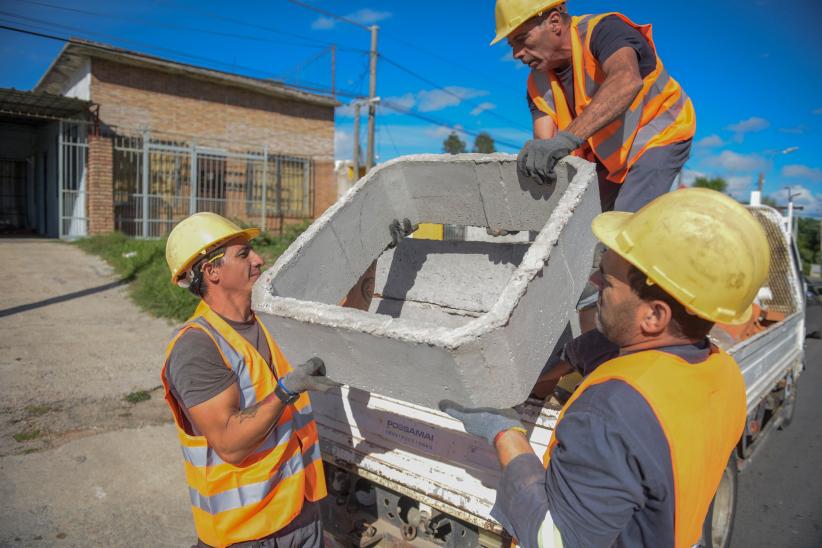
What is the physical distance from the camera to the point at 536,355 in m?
1.73

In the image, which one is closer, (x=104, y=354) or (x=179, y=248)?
(x=179, y=248)

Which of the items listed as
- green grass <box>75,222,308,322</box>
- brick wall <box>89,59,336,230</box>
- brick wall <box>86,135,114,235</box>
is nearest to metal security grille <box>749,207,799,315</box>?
green grass <box>75,222,308,322</box>

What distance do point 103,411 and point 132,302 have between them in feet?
14.2

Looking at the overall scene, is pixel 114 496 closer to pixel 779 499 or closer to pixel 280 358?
pixel 280 358

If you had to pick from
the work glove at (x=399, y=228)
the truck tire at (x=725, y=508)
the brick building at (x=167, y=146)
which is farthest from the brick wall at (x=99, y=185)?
the truck tire at (x=725, y=508)

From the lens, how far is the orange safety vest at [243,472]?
2.03 m

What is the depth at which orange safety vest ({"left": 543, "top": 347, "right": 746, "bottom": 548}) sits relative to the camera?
1.26 m

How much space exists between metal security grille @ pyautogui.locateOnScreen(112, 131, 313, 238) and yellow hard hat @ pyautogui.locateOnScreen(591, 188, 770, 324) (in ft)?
49.4

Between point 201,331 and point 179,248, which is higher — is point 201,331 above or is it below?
below

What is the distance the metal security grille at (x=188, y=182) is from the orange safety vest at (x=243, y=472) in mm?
13821

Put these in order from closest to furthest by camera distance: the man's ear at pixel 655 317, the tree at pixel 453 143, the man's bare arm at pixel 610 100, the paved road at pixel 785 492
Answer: the man's ear at pixel 655 317, the man's bare arm at pixel 610 100, the paved road at pixel 785 492, the tree at pixel 453 143

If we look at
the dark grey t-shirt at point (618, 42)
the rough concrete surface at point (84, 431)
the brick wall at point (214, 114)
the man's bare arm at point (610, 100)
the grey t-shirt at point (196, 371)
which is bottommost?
the rough concrete surface at point (84, 431)

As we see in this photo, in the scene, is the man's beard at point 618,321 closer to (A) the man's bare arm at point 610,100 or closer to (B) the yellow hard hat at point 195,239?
(A) the man's bare arm at point 610,100

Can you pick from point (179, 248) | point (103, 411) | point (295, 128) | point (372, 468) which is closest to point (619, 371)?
point (372, 468)
